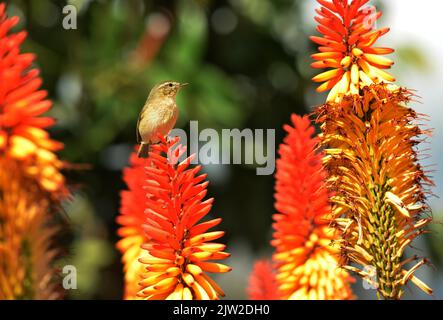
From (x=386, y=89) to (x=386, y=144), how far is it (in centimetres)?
5

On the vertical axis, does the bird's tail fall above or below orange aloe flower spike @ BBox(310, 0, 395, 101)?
below

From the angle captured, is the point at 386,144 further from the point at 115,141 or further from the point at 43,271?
the point at 115,141

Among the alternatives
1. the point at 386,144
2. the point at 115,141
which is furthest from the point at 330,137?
the point at 115,141

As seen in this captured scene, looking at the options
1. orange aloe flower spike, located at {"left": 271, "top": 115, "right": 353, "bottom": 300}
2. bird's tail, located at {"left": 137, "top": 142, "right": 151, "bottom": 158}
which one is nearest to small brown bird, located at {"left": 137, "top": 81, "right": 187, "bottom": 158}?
bird's tail, located at {"left": 137, "top": 142, "right": 151, "bottom": 158}

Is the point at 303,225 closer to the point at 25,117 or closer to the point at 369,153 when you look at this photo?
the point at 369,153

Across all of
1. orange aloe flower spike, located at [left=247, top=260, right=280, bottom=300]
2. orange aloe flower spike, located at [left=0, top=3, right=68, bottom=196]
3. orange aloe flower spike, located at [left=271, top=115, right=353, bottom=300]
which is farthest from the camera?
orange aloe flower spike, located at [left=247, top=260, right=280, bottom=300]

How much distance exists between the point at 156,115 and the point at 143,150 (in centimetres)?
4

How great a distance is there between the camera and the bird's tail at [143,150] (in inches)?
30.7

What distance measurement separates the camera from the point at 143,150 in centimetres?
79

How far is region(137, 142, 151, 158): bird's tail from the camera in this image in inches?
30.7


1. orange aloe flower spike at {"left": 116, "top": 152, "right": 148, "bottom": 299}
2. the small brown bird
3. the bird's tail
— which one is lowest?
orange aloe flower spike at {"left": 116, "top": 152, "right": 148, "bottom": 299}

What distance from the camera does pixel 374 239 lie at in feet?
2.14

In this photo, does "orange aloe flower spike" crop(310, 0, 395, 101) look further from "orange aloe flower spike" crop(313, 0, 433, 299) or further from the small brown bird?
the small brown bird

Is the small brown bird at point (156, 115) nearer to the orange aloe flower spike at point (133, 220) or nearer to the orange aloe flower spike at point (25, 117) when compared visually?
the orange aloe flower spike at point (133, 220)
